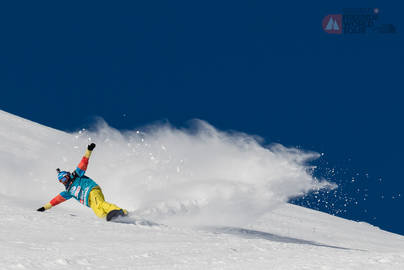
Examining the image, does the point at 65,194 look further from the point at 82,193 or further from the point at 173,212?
the point at 173,212

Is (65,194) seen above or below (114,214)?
above

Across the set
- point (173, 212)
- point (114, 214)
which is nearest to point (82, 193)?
point (114, 214)

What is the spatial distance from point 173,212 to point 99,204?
69.9 inches

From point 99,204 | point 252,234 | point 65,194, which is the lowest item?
point 252,234

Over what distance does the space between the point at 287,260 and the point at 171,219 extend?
489 cm

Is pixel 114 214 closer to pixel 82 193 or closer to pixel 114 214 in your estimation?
pixel 114 214

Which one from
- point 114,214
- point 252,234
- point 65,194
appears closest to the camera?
point 114,214

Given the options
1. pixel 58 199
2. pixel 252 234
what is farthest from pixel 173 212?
pixel 58 199

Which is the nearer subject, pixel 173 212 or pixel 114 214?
pixel 114 214

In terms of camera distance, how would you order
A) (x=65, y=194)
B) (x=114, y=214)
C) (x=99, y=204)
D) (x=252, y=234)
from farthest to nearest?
(x=252, y=234) → (x=65, y=194) → (x=99, y=204) → (x=114, y=214)

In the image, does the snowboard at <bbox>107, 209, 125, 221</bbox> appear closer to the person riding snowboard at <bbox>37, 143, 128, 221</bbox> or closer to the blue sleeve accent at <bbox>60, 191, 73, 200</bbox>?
the person riding snowboard at <bbox>37, 143, 128, 221</bbox>

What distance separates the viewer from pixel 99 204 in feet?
28.8

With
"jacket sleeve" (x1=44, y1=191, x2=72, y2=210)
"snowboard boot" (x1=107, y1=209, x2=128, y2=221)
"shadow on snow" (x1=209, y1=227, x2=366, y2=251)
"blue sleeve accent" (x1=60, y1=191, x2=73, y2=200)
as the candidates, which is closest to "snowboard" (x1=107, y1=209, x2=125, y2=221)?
"snowboard boot" (x1=107, y1=209, x2=128, y2=221)

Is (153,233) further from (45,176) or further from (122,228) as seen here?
(45,176)
